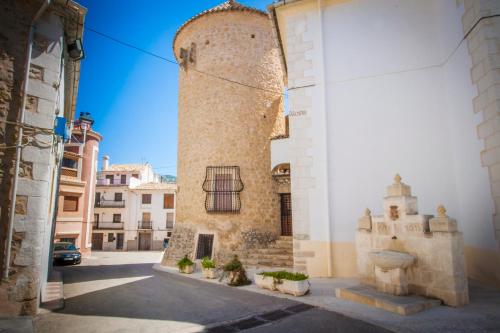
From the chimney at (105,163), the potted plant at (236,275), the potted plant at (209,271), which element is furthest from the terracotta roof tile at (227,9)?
the chimney at (105,163)

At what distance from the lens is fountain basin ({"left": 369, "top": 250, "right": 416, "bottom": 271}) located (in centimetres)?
551

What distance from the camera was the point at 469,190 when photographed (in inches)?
275

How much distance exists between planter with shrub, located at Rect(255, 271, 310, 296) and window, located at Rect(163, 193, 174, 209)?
85.9 feet

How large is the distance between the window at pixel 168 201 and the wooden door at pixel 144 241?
141 inches

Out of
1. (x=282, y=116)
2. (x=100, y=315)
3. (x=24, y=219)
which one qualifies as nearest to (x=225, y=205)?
(x=282, y=116)

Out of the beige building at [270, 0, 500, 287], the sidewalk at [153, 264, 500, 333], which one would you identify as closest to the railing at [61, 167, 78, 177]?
the beige building at [270, 0, 500, 287]

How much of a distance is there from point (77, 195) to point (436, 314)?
22615 millimetres

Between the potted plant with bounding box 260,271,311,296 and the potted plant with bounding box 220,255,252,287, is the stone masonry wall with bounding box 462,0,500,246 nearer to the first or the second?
the potted plant with bounding box 260,271,311,296

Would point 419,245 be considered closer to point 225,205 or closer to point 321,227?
point 321,227

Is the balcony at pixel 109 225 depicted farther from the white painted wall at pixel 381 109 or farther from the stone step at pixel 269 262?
the white painted wall at pixel 381 109

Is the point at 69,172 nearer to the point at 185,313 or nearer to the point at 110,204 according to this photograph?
the point at 110,204

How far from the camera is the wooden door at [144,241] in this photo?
31.4 meters

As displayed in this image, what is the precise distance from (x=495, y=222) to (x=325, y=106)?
4.82m

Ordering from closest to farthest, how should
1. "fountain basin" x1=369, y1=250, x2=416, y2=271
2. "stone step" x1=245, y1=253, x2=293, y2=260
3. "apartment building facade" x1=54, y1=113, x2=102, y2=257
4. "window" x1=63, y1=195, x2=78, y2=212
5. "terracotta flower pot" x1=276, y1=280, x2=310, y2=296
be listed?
"fountain basin" x1=369, y1=250, x2=416, y2=271 → "terracotta flower pot" x1=276, y1=280, x2=310, y2=296 → "stone step" x1=245, y1=253, x2=293, y2=260 → "apartment building facade" x1=54, y1=113, x2=102, y2=257 → "window" x1=63, y1=195, x2=78, y2=212
